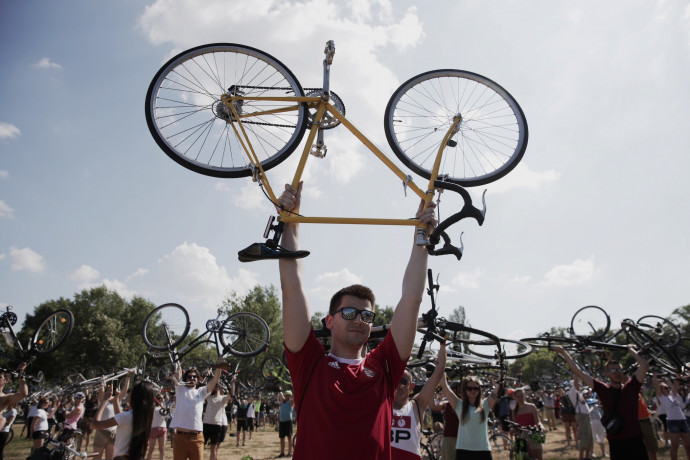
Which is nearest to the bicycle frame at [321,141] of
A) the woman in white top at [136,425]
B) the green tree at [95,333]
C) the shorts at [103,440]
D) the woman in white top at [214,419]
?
the woman in white top at [136,425]

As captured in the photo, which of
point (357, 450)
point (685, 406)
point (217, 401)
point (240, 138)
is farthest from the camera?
point (685, 406)

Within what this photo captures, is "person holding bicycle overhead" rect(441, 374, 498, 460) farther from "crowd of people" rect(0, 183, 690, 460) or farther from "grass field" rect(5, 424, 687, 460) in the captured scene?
"grass field" rect(5, 424, 687, 460)

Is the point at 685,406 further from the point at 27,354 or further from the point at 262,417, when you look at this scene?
the point at 262,417

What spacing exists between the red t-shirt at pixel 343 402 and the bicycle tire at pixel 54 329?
15.7m

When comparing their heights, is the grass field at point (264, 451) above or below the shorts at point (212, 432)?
below

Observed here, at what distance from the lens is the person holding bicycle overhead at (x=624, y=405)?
6.46 m

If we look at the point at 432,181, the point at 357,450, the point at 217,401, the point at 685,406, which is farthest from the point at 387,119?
the point at 685,406

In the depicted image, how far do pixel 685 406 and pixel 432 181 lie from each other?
14.3 m

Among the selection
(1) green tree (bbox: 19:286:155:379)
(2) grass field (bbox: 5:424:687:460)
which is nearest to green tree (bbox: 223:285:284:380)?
(1) green tree (bbox: 19:286:155:379)

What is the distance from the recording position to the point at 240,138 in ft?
14.4

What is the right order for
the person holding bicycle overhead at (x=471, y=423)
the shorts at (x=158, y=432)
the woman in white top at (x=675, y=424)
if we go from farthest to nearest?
the shorts at (x=158, y=432), the woman in white top at (x=675, y=424), the person holding bicycle overhead at (x=471, y=423)

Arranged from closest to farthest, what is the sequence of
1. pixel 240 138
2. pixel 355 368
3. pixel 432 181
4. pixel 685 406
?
1. pixel 355 368
2. pixel 432 181
3. pixel 240 138
4. pixel 685 406

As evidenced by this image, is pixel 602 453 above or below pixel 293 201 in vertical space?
below

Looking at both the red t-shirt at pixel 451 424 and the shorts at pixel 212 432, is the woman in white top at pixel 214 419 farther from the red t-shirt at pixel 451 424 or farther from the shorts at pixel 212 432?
the red t-shirt at pixel 451 424
